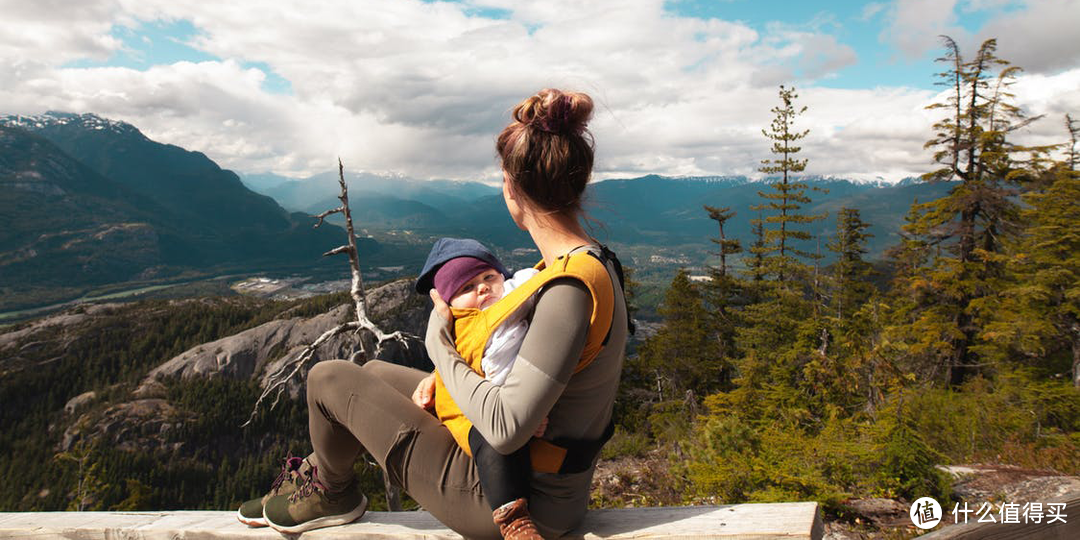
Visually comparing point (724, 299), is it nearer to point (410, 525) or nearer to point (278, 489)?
point (410, 525)

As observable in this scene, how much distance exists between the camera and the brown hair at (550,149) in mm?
1855

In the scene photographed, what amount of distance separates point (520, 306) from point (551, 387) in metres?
0.30

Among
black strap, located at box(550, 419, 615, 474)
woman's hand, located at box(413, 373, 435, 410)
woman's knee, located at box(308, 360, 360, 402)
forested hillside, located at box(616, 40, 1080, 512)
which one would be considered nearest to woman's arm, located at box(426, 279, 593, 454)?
black strap, located at box(550, 419, 615, 474)

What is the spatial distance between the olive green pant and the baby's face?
23.7 inches

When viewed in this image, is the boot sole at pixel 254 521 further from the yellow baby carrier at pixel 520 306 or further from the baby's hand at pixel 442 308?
the baby's hand at pixel 442 308

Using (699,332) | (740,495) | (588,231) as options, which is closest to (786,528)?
(588,231)

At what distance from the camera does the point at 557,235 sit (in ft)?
6.55

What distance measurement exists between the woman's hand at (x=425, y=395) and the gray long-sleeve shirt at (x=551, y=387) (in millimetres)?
451

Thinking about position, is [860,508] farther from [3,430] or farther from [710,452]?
[3,430]

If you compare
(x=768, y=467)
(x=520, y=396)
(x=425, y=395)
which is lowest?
(x=768, y=467)

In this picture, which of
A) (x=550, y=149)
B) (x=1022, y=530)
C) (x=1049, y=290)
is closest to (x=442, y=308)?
(x=550, y=149)

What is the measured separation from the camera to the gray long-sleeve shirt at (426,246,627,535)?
1.63m

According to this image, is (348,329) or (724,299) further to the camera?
(724,299)

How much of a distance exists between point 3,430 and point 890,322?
10428 cm
